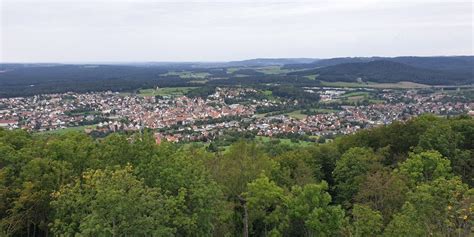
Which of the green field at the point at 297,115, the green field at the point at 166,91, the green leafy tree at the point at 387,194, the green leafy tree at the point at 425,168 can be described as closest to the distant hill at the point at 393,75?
the green field at the point at 166,91

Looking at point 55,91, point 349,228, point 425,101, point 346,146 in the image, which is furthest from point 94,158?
point 55,91

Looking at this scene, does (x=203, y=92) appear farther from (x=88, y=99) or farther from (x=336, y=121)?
(x=336, y=121)

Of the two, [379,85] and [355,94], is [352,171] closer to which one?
[355,94]

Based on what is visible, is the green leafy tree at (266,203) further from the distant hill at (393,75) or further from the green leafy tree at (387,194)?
the distant hill at (393,75)

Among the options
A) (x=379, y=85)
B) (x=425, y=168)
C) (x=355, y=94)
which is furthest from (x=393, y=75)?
(x=425, y=168)

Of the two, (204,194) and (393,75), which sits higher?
(393,75)

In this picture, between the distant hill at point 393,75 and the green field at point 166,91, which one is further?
the distant hill at point 393,75

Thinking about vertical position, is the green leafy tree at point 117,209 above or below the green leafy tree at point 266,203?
above
